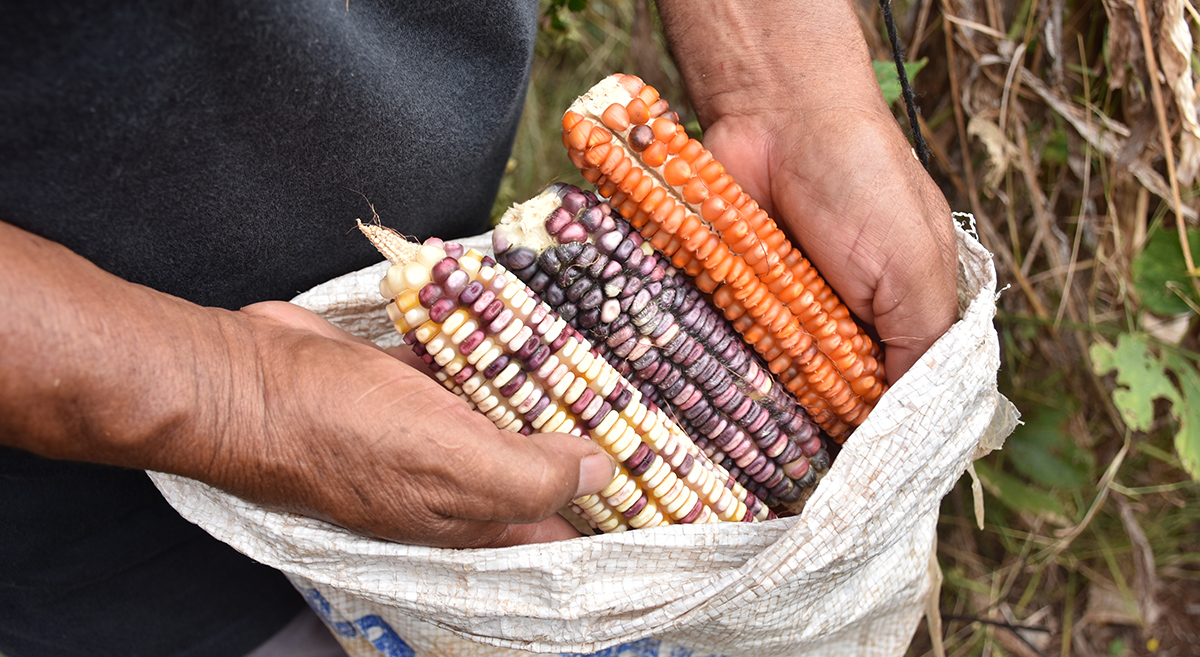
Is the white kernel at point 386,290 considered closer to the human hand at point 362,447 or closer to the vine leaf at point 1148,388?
the human hand at point 362,447

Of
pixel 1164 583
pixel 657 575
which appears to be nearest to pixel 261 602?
pixel 657 575

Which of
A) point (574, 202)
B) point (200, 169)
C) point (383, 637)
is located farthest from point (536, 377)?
point (383, 637)

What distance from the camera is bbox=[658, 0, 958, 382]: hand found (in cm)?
149

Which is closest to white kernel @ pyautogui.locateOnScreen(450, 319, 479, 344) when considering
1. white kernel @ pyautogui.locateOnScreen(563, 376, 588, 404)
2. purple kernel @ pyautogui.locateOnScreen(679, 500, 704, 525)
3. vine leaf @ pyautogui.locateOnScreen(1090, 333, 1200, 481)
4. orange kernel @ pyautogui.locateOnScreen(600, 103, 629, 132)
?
white kernel @ pyautogui.locateOnScreen(563, 376, 588, 404)

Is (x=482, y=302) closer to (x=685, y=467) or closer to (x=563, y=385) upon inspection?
(x=563, y=385)

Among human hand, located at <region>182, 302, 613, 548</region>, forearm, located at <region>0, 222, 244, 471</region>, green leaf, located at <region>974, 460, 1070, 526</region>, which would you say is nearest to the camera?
forearm, located at <region>0, 222, 244, 471</region>

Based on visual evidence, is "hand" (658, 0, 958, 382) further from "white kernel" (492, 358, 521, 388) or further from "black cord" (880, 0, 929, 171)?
"white kernel" (492, 358, 521, 388)

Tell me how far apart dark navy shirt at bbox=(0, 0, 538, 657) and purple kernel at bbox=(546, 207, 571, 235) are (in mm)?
312

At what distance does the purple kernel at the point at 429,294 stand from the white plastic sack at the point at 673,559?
416mm

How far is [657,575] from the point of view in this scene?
1.38 metres

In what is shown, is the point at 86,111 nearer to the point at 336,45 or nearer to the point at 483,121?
the point at 336,45

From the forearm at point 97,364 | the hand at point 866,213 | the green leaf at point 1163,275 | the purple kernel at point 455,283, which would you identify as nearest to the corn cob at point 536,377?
the purple kernel at point 455,283

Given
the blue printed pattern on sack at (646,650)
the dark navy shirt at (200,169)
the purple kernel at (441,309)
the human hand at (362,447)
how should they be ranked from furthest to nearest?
the blue printed pattern on sack at (646,650)
the purple kernel at (441,309)
the human hand at (362,447)
the dark navy shirt at (200,169)

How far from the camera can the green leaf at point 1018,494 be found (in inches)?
96.0
